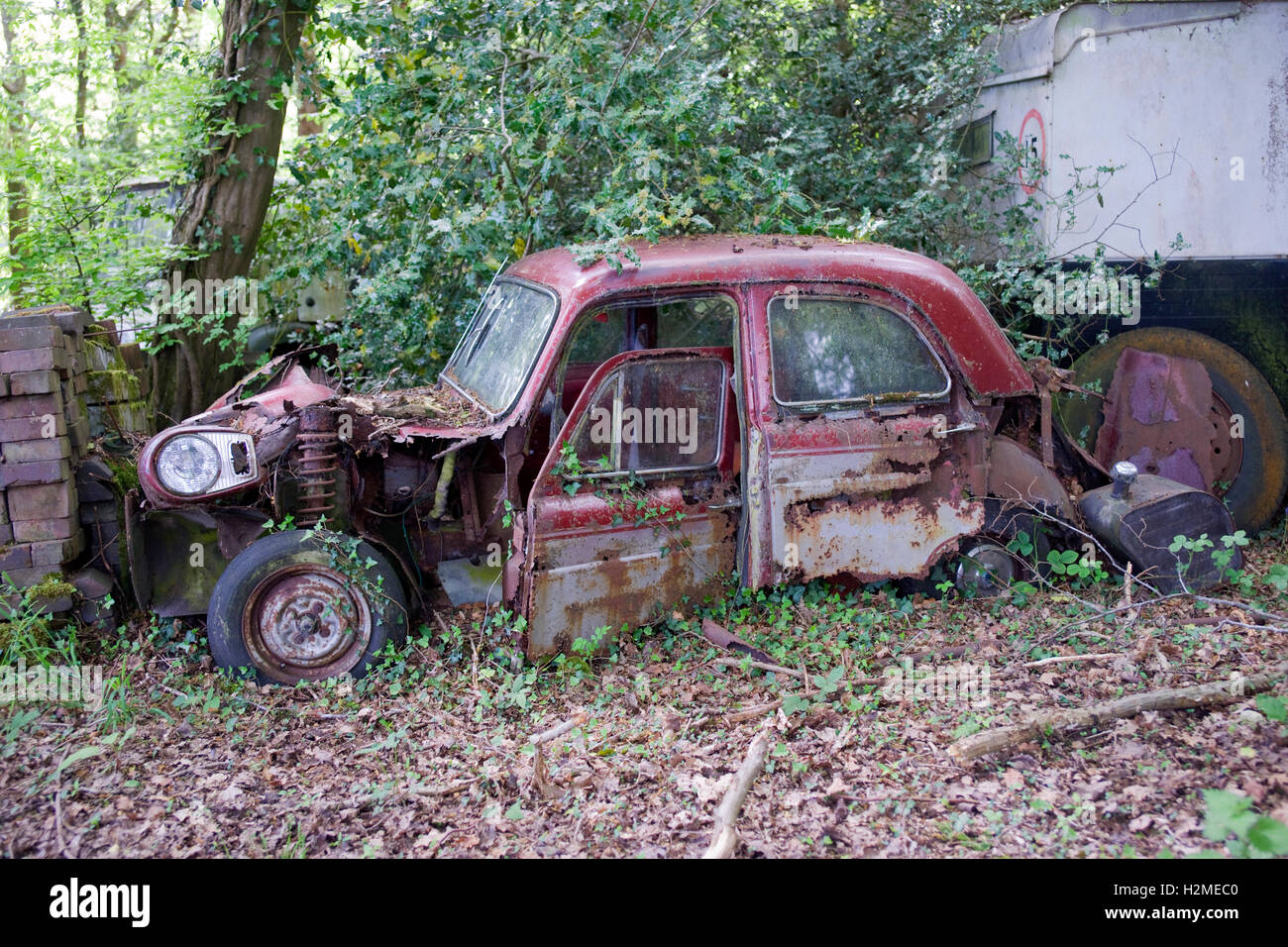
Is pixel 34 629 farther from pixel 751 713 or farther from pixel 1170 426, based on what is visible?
pixel 1170 426

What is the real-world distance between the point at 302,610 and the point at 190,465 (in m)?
0.83

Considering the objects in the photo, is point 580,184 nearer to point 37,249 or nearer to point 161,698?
point 37,249

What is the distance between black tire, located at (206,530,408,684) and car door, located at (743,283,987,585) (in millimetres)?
1768

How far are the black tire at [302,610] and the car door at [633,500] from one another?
735 mm

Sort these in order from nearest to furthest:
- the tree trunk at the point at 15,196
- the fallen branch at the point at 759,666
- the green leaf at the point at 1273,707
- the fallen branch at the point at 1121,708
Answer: the green leaf at the point at 1273,707
the fallen branch at the point at 1121,708
the fallen branch at the point at 759,666
the tree trunk at the point at 15,196

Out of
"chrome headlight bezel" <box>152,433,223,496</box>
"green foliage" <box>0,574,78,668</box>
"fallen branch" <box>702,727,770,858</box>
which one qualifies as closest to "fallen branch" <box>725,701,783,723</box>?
"fallen branch" <box>702,727,770,858</box>

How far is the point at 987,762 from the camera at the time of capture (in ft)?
11.2

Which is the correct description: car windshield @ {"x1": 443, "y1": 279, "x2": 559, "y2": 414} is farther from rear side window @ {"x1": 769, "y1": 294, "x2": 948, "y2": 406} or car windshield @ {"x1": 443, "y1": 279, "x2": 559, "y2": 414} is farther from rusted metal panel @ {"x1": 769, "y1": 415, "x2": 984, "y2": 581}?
rusted metal panel @ {"x1": 769, "y1": 415, "x2": 984, "y2": 581}

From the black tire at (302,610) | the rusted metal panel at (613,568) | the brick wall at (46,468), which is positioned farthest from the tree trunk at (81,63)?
the rusted metal panel at (613,568)

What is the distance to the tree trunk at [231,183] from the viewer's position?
21.4 ft

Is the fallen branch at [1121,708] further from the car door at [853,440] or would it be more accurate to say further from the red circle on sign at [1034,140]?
the red circle on sign at [1034,140]

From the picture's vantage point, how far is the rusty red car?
424 centimetres

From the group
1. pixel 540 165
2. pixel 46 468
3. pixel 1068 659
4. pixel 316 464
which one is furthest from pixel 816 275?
pixel 46 468

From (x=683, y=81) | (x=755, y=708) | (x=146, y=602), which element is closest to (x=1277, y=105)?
(x=683, y=81)
